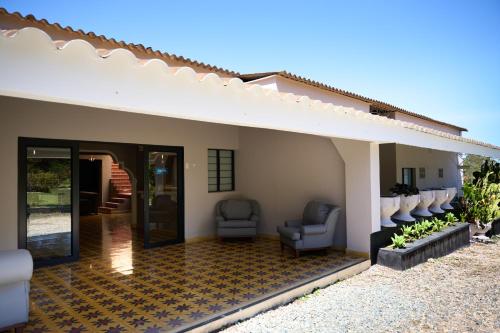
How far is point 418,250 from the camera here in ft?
25.3

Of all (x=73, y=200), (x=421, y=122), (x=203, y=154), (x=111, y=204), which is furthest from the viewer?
(x=421, y=122)

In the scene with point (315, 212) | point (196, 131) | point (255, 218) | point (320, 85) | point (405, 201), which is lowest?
point (255, 218)

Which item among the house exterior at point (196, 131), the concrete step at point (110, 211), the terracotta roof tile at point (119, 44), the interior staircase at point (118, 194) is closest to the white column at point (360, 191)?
the house exterior at point (196, 131)

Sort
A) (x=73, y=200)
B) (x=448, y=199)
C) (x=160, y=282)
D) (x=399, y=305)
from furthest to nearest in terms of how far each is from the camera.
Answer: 1. (x=448, y=199)
2. (x=73, y=200)
3. (x=160, y=282)
4. (x=399, y=305)

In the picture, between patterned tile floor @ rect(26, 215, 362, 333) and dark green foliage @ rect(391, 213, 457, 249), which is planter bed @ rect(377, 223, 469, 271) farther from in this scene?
patterned tile floor @ rect(26, 215, 362, 333)

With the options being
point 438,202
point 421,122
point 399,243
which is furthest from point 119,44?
point 421,122

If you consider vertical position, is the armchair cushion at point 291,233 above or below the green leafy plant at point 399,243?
above

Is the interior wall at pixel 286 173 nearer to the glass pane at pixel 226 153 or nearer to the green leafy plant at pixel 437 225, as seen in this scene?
the glass pane at pixel 226 153

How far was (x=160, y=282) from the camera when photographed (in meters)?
6.04

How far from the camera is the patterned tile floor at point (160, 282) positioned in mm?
4539

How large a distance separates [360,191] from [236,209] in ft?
11.1

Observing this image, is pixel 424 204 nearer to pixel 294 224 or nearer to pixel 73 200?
pixel 294 224

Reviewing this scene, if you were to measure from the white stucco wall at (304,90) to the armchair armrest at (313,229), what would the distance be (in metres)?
4.06

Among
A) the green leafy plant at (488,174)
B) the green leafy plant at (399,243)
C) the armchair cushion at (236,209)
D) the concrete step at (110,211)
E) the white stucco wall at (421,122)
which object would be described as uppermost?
the white stucco wall at (421,122)
